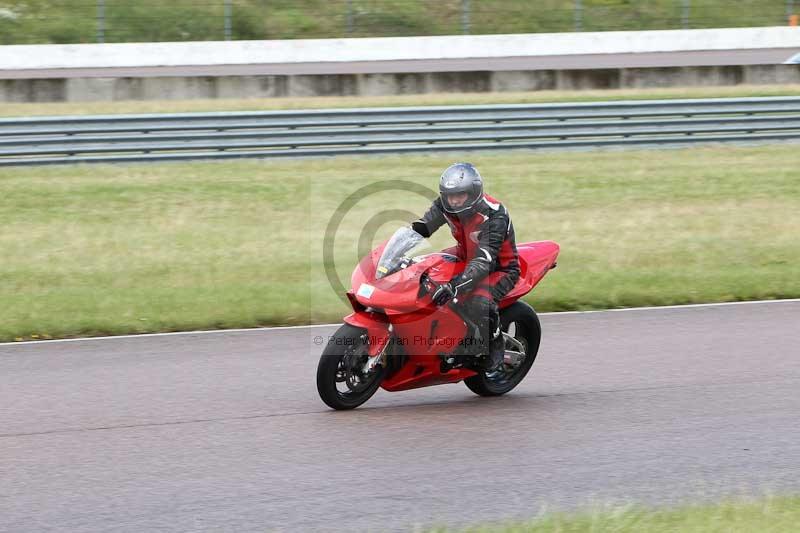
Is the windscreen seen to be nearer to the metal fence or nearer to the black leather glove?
the black leather glove

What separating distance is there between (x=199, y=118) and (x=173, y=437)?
11481 mm

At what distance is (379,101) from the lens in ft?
79.7

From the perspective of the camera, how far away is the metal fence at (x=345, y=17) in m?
27.1

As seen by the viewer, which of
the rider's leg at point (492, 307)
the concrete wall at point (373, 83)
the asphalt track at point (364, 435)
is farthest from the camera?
the concrete wall at point (373, 83)

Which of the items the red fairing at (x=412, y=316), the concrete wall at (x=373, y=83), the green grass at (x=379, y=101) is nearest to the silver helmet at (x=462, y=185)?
the red fairing at (x=412, y=316)

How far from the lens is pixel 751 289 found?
11.9 m

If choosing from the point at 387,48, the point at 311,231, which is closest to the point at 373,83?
the point at 387,48

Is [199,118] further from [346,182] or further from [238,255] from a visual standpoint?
[238,255]

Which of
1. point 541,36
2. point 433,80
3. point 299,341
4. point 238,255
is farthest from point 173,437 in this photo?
point 541,36

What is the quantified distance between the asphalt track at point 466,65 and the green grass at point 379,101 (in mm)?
1003

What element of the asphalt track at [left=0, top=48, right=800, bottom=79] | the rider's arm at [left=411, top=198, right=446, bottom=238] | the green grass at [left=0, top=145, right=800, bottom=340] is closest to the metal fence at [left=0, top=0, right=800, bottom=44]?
the asphalt track at [left=0, top=48, right=800, bottom=79]

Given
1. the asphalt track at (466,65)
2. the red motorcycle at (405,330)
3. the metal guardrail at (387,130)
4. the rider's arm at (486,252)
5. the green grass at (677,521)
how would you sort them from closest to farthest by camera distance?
the green grass at (677,521) < the red motorcycle at (405,330) < the rider's arm at (486,252) < the metal guardrail at (387,130) < the asphalt track at (466,65)

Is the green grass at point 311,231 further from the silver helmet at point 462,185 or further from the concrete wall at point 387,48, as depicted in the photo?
the concrete wall at point 387,48

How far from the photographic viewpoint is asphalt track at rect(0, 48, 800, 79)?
86.0ft
